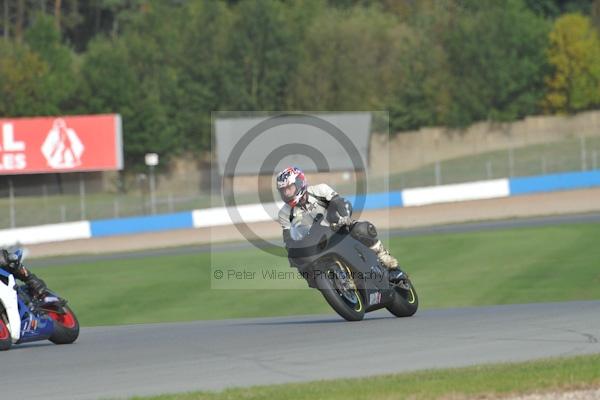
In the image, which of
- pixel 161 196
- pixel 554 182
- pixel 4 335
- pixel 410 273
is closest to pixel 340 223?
pixel 4 335

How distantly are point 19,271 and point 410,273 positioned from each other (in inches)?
593

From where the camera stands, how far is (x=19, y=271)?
12422 millimetres

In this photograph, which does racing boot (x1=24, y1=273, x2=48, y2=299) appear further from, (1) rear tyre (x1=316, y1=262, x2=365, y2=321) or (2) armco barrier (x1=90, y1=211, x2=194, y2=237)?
(2) armco barrier (x1=90, y1=211, x2=194, y2=237)

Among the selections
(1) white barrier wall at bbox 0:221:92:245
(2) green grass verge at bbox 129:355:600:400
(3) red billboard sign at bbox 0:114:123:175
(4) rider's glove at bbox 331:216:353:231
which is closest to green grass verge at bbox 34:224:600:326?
(1) white barrier wall at bbox 0:221:92:245

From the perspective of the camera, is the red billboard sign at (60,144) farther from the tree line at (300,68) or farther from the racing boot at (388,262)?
the racing boot at (388,262)

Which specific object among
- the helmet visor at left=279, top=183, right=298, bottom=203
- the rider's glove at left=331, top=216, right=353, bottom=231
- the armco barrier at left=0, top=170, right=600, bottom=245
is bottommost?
the armco barrier at left=0, top=170, right=600, bottom=245

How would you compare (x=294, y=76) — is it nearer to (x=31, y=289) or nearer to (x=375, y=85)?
(x=375, y=85)

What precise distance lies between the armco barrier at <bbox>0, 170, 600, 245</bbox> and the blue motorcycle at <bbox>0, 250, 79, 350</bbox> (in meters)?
27.1

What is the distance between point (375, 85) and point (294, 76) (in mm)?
5157

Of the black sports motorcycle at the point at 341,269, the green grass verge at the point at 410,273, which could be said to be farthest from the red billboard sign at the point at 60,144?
the black sports motorcycle at the point at 341,269

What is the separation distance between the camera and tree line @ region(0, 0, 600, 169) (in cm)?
6494

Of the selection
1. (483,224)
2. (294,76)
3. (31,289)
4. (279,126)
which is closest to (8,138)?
(279,126)

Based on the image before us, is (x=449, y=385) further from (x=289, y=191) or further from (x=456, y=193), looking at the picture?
(x=456, y=193)

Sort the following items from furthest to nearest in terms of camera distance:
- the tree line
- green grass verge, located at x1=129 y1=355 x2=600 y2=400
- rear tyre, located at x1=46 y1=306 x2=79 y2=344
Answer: the tree line < rear tyre, located at x1=46 y1=306 x2=79 y2=344 < green grass verge, located at x1=129 y1=355 x2=600 y2=400
